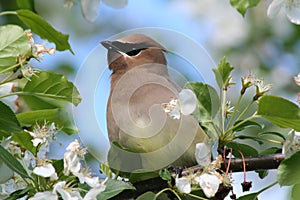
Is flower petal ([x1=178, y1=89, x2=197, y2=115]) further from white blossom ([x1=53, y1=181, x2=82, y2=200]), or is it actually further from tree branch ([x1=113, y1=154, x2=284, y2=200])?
white blossom ([x1=53, y1=181, x2=82, y2=200])

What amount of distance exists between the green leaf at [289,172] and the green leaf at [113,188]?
22.9 inches

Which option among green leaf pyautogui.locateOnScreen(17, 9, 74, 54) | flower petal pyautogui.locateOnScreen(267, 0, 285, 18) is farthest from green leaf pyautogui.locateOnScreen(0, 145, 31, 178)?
flower petal pyautogui.locateOnScreen(267, 0, 285, 18)

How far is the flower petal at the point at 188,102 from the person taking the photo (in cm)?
319

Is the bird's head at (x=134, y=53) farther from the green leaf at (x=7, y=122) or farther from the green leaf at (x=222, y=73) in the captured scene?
the green leaf at (x=7, y=122)

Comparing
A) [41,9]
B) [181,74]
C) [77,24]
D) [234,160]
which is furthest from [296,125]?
[77,24]

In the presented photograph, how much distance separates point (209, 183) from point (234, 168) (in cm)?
34

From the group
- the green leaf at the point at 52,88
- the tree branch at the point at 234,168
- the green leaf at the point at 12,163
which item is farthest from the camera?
the green leaf at the point at 52,88

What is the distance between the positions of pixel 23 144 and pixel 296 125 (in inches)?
44.5

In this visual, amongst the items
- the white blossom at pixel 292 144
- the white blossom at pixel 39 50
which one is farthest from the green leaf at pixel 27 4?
the white blossom at pixel 292 144

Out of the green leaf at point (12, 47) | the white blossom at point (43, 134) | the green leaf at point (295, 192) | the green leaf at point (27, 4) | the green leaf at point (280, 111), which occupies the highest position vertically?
the green leaf at point (27, 4)

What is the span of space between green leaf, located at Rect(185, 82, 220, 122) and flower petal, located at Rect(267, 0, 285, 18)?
42 centimetres

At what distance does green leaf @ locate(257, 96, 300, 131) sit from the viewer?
3088 mm

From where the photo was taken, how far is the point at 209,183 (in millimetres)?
3008

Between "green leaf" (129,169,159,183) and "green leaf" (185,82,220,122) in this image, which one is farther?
"green leaf" (185,82,220,122)
